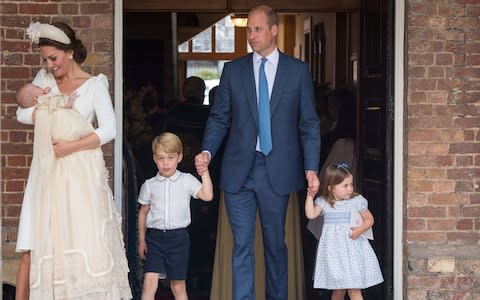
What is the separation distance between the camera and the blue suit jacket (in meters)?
6.66

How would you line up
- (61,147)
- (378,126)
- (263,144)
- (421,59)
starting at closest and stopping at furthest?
(61,147) → (263,144) → (421,59) → (378,126)

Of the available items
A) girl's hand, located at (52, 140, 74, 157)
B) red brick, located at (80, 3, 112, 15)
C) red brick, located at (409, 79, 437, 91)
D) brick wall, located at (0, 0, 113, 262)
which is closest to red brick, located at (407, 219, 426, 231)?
red brick, located at (409, 79, 437, 91)

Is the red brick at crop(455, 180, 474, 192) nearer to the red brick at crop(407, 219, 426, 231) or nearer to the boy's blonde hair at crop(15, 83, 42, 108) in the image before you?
the red brick at crop(407, 219, 426, 231)

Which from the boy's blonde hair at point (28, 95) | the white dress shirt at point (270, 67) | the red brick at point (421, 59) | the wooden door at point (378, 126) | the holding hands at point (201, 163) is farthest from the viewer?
the wooden door at point (378, 126)

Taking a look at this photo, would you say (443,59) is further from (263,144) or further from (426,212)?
(263,144)

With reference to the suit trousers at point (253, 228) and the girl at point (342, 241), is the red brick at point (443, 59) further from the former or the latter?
the suit trousers at point (253, 228)

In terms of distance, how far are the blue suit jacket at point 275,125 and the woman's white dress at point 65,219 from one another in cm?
110

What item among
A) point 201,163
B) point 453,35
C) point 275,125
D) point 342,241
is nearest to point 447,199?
point 342,241

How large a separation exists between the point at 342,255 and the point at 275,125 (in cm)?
92

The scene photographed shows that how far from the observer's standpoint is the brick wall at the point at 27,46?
22.9ft

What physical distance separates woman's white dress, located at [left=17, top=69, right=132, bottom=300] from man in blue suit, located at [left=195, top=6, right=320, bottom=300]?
1025 millimetres

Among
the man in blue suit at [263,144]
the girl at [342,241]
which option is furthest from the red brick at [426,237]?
the man in blue suit at [263,144]

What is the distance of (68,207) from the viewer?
227 inches

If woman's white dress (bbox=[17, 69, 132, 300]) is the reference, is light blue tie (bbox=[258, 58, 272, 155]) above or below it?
above
